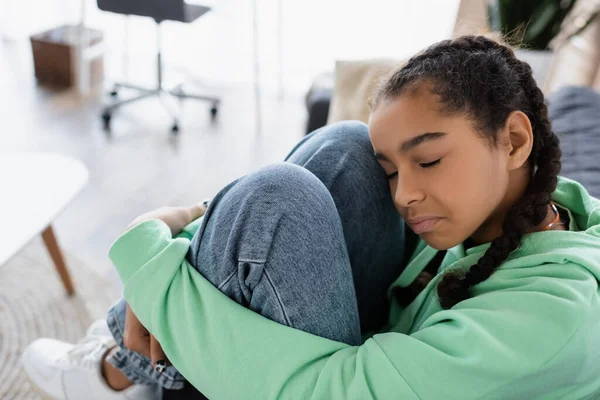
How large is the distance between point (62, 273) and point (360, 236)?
3.58 ft

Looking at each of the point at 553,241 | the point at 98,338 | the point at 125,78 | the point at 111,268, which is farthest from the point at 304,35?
the point at 553,241

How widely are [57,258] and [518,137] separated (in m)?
1.34

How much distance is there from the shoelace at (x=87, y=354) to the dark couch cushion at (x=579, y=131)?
3.56 feet

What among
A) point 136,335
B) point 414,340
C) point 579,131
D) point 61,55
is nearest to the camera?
point 414,340

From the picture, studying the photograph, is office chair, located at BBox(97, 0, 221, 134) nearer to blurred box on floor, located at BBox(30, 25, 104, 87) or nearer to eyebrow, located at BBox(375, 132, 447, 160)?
blurred box on floor, located at BBox(30, 25, 104, 87)

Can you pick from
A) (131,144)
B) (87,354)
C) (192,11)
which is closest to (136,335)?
(87,354)

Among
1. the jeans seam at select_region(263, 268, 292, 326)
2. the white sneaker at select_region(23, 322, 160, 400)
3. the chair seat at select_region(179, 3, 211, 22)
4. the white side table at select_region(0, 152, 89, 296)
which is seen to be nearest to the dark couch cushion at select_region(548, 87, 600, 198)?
the jeans seam at select_region(263, 268, 292, 326)

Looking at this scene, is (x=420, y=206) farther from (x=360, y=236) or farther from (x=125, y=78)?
(x=125, y=78)

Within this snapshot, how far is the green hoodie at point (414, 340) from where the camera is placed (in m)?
0.69

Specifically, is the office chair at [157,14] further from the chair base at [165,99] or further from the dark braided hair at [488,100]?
the dark braided hair at [488,100]

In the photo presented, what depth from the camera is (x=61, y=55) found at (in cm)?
296

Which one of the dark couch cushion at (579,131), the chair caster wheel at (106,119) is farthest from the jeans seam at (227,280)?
the chair caster wheel at (106,119)

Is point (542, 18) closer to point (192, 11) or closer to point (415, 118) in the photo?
point (192, 11)

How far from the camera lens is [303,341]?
0.76m
